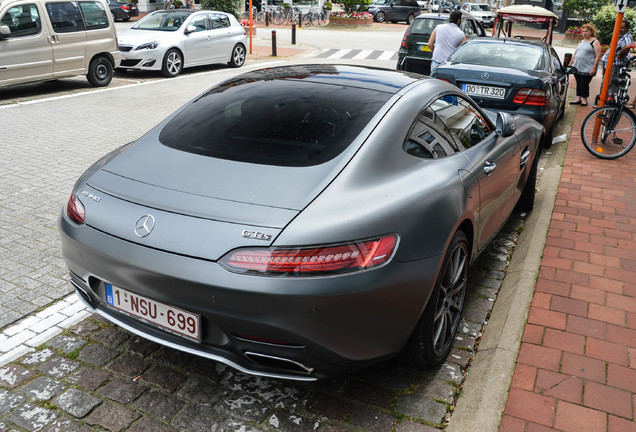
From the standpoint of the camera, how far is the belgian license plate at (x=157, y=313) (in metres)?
2.59

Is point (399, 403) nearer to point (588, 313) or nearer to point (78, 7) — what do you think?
point (588, 313)

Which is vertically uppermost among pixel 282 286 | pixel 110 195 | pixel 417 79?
pixel 417 79

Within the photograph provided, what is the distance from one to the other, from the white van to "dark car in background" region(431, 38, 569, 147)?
753 centimetres

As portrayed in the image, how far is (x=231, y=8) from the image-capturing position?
922 inches

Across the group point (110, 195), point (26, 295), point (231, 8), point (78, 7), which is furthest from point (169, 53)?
point (110, 195)

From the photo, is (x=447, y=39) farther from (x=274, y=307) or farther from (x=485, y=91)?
(x=274, y=307)

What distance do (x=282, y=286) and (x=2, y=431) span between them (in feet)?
4.70

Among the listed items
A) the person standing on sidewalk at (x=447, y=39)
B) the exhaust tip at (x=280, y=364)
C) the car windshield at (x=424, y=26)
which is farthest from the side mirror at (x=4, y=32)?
the exhaust tip at (x=280, y=364)

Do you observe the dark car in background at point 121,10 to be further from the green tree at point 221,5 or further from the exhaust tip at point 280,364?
the exhaust tip at point 280,364

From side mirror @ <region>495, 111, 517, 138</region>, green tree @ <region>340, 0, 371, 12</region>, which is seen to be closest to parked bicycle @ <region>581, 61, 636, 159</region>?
side mirror @ <region>495, 111, 517, 138</region>

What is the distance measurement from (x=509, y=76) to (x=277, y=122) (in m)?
5.31

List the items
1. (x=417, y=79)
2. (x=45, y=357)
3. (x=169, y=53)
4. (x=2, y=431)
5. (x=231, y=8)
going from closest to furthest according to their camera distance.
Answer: (x=2, y=431) < (x=45, y=357) < (x=417, y=79) < (x=169, y=53) < (x=231, y=8)

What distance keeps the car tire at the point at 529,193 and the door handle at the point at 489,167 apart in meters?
1.83

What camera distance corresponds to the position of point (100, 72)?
12.9m
